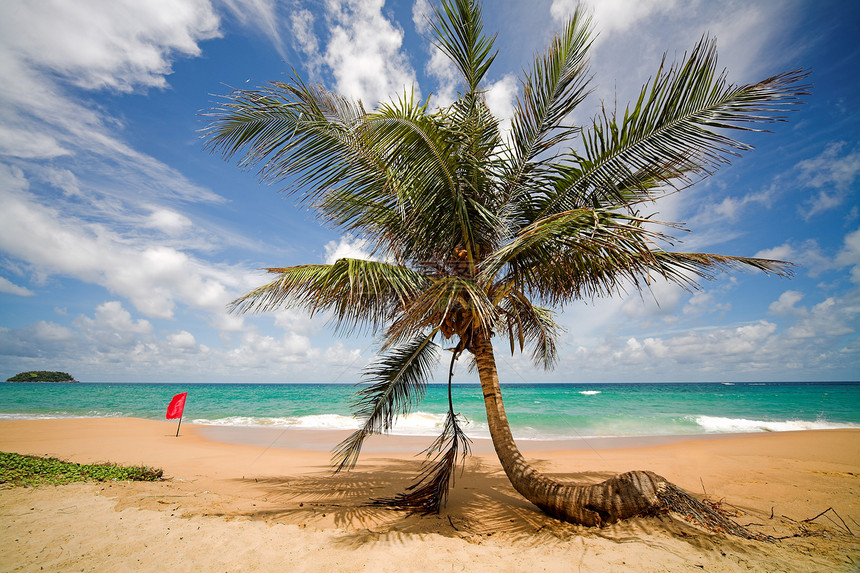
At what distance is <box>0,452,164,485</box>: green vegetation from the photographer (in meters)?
5.39

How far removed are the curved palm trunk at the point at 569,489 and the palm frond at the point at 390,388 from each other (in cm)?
107

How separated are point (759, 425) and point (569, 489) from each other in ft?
58.4

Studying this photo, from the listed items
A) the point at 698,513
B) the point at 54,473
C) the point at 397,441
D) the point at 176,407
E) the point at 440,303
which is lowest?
the point at 397,441

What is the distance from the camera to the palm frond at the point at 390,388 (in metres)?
5.45

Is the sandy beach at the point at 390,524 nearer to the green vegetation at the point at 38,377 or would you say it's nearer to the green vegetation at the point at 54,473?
the green vegetation at the point at 54,473

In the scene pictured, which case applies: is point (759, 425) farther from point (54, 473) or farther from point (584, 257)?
point (54, 473)

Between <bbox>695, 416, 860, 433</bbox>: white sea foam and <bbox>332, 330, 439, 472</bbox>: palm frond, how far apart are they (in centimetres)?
1591

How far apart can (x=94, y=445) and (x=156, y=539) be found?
965 cm

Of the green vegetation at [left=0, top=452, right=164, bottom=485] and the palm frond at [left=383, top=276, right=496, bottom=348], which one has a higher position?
the palm frond at [left=383, top=276, right=496, bottom=348]

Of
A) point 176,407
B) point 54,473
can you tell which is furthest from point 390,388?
point 176,407

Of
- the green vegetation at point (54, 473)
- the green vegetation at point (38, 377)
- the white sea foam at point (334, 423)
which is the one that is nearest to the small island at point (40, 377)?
the green vegetation at point (38, 377)

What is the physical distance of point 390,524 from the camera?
4574 mm

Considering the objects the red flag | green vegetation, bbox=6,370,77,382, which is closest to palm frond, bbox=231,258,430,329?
the red flag

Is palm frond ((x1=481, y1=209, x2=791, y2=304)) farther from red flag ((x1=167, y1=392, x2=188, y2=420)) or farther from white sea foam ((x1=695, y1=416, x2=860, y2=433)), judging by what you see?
A: white sea foam ((x1=695, y1=416, x2=860, y2=433))
